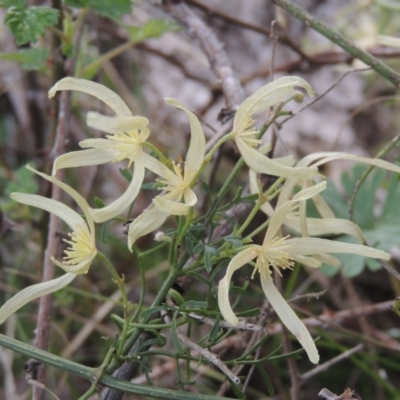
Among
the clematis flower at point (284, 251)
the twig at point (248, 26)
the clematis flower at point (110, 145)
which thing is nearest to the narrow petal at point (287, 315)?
the clematis flower at point (284, 251)

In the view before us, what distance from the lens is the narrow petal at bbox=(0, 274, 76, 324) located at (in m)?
0.69

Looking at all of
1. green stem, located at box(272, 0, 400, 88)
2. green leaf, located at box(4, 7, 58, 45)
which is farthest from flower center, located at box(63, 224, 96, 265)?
green stem, located at box(272, 0, 400, 88)

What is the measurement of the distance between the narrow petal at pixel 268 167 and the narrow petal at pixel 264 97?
0.04 meters

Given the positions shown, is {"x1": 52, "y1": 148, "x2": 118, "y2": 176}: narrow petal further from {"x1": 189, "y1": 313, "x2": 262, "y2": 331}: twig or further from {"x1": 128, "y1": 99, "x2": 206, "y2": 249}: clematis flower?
{"x1": 189, "y1": 313, "x2": 262, "y2": 331}: twig

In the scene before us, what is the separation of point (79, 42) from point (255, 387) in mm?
1187

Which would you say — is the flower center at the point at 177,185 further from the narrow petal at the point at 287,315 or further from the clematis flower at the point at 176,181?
the narrow petal at the point at 287,315

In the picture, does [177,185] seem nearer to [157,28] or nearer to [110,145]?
[110,145]

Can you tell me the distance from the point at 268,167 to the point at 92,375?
0.36 meters

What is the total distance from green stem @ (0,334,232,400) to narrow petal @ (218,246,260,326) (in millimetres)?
153

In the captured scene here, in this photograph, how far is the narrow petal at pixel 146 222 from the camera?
2.21 feet

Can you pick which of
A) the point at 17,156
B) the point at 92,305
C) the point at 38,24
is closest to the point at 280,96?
the point at 38,24

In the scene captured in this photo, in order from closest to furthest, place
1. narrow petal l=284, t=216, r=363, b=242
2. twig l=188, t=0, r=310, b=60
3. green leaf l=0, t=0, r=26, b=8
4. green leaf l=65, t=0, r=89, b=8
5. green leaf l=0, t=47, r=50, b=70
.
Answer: narrow petal l=284, t=216, r=363, b=242 < green leaf l=0, t=0, r=26, b=8 < green leaf l=65, t=0, r=89, b=8 < green leaf l=0, t=47, r=50, b=70 < twig l=188, t=0, r=310, b=60

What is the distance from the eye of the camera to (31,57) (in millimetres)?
1245

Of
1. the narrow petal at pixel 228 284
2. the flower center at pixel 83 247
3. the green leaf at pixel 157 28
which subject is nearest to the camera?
the narrow petal at pixel 228 284
